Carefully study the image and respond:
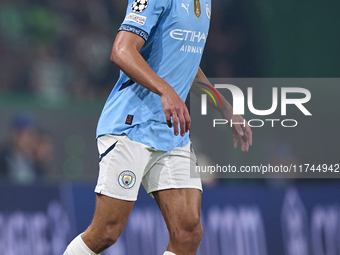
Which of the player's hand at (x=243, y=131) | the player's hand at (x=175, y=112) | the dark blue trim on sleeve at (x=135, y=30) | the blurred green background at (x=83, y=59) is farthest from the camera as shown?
the blurred green background at (x=83, y=59)

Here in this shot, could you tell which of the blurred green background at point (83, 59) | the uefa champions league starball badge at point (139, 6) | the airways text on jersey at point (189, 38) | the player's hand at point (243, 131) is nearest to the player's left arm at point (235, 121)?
the player's hand at point (243, 131)

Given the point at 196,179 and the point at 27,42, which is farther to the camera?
the point at 27,42

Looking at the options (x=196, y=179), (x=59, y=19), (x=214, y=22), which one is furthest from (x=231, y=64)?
(x=196, y=179)

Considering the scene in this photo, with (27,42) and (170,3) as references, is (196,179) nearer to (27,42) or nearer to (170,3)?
(170,3)

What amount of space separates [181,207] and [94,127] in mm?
4257

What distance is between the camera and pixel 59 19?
8422 millimetres

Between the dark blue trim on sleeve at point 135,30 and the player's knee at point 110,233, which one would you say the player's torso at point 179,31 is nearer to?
the dark blue trim on sleeve at point 135,30

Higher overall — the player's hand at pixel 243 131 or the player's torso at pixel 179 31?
the player's torso at pixel 179 31

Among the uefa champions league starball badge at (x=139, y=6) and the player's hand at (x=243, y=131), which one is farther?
the player's hand at (x=243, y=131)

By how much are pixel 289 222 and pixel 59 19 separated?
491 centimetres

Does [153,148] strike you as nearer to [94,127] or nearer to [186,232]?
[186,232]

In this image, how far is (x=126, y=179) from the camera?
2.89 meters

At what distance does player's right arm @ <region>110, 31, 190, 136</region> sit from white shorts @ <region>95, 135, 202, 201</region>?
432 mm

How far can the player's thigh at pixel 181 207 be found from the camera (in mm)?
2910
